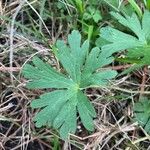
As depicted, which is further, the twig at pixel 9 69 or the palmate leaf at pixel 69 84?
the twig at pixel 9 69

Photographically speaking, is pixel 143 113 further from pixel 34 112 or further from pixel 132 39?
pixel 34 112

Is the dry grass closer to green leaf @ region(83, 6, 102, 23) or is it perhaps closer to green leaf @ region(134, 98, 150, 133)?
green leaf @ region(134, 98, 150, 133)

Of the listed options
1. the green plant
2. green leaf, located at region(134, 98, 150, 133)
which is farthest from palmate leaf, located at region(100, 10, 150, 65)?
green leaf, located at region(134, 98, 150, 133)

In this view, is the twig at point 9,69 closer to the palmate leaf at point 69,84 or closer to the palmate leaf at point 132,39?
the palmate leaf at point 69,84

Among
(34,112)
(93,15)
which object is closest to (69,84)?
(34,112)

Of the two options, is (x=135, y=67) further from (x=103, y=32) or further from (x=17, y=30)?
(x=17, y=30)

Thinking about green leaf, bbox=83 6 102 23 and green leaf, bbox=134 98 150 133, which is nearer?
green leaf, bbox=134 98 150 133

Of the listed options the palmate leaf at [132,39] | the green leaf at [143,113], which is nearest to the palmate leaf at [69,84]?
the palmate leaf at [132,39]
